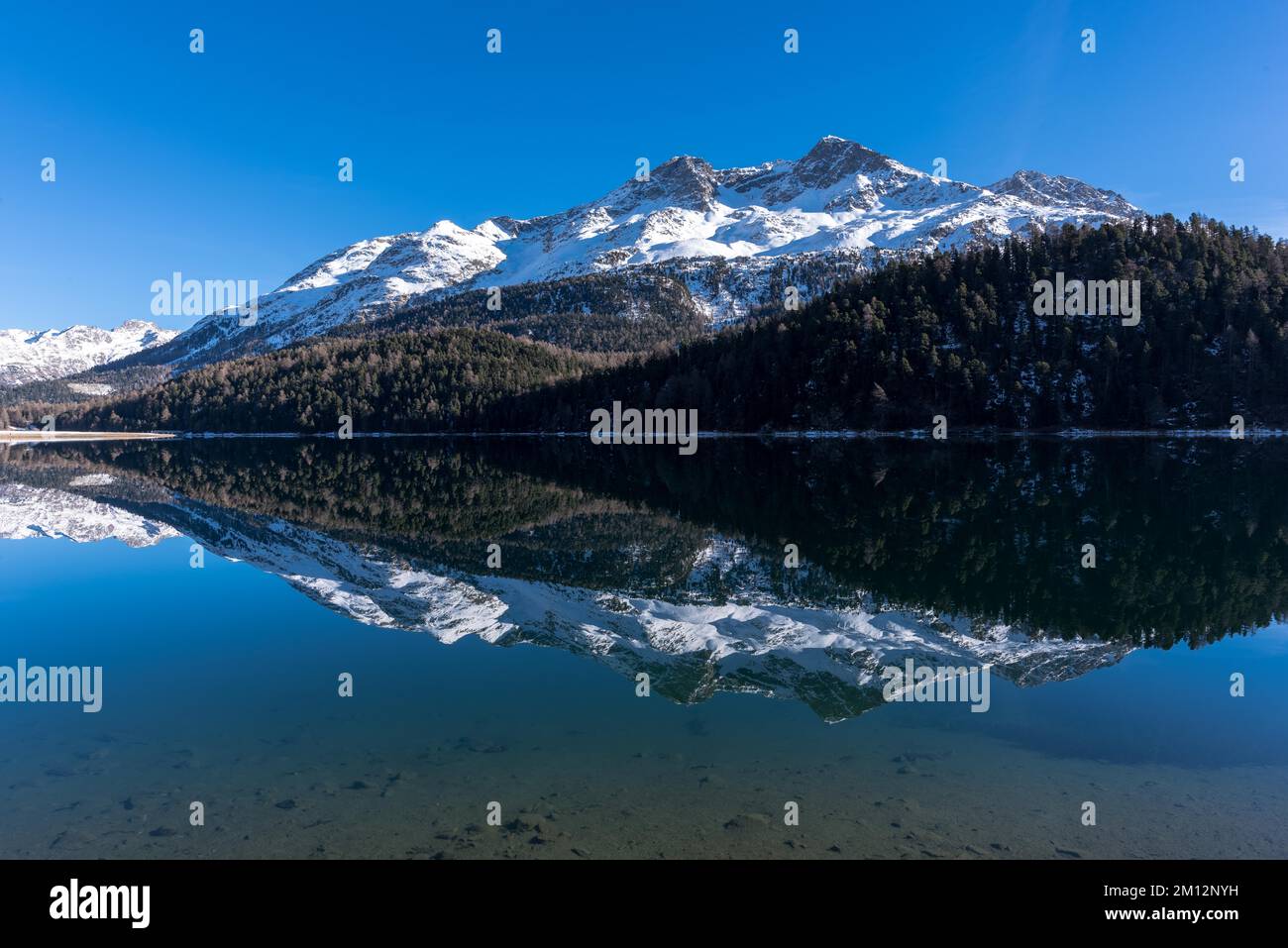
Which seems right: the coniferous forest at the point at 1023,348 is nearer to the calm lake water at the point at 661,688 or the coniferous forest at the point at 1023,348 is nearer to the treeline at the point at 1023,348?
the treeline at the point at 1023,348

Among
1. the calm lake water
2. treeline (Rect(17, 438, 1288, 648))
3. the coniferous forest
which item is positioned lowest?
the calm lake water

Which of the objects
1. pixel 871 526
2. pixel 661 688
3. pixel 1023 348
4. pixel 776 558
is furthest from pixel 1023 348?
pixel 661 688

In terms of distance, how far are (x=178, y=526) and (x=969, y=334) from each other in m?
157

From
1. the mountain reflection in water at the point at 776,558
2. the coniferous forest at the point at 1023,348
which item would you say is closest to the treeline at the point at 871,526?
the mountain reflection in water at the point at 776,558

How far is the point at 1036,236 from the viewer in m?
178

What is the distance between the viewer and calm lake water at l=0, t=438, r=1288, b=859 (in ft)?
39.3

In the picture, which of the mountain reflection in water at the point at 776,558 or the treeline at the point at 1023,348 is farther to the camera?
the treeline at the point at 1023,348

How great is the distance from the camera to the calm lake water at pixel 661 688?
39.3 ft

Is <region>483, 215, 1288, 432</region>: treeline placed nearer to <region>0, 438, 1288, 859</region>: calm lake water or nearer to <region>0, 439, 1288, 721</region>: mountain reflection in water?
<region>0, 439, 1288, 721</region>: mountain reflection in water

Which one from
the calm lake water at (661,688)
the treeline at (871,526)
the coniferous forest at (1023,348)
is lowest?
the calm lake water at (661,688)

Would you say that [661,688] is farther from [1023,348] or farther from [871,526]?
[1023,348]

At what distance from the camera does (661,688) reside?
17797mm

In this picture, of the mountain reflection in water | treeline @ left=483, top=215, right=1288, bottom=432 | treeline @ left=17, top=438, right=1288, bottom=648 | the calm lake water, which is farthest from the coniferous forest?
the calm lake water
